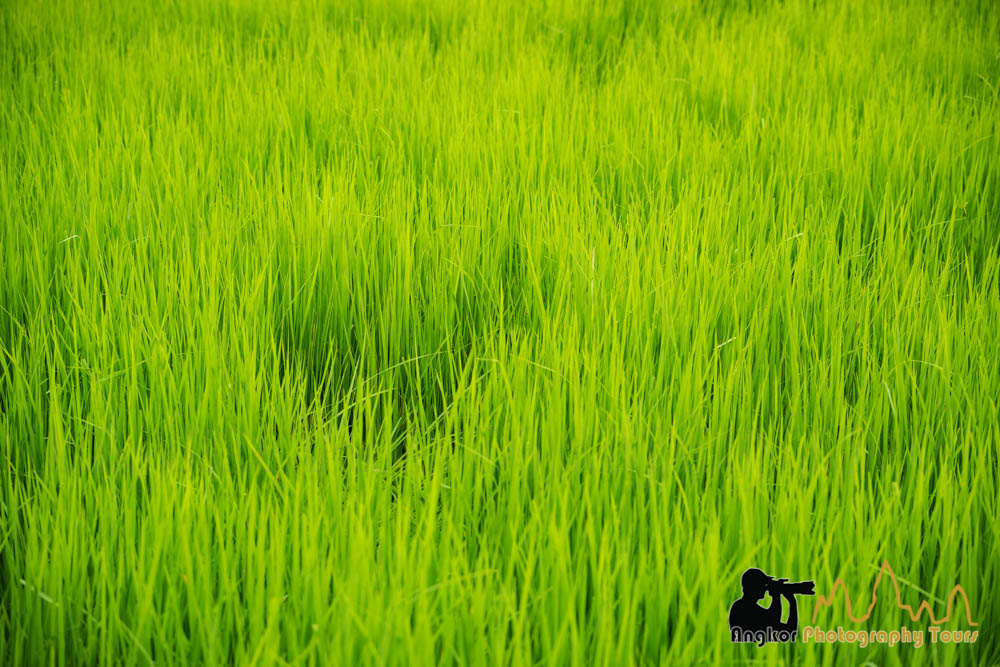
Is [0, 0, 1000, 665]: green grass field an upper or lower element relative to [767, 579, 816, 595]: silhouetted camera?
upper

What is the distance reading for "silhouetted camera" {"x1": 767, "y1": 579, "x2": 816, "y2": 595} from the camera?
2.19 ft

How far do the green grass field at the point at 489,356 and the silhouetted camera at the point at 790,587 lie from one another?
2 cm

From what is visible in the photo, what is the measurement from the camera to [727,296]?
1.12m

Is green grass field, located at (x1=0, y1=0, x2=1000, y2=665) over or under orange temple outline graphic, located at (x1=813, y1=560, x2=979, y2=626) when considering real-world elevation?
over

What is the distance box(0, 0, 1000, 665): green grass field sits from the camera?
67 cm

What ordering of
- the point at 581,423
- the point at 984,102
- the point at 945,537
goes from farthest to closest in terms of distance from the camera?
the point at 984,102
the point at 581,423
the point at 945,537

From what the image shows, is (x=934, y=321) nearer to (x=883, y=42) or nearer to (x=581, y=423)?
(x=581, y=423)

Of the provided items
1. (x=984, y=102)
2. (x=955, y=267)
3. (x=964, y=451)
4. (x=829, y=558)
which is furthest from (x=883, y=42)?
(x=829, y=558)

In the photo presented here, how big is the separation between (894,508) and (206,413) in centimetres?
81

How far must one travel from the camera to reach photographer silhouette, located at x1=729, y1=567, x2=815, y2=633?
65 centimetres

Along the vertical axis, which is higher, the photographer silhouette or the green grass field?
the green grass field

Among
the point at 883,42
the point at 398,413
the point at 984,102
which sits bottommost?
the point at 398,413

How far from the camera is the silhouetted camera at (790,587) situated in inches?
26.3

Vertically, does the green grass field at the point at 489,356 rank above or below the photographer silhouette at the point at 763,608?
above
